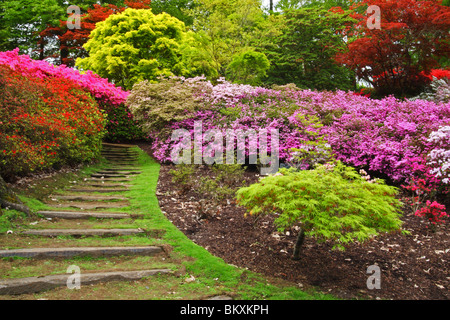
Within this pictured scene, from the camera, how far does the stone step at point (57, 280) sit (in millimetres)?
2864

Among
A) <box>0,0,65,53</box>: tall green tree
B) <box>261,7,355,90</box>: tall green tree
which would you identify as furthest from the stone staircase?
<box>0,0,65,53</box>: tall green tree

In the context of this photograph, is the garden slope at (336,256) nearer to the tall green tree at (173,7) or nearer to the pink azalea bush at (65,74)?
the pink azalea bush at (65,74)

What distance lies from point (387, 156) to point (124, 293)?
223 inches

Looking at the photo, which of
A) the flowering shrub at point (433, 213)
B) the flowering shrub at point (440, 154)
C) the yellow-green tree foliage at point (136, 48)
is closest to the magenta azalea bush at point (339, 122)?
the flowering shrub at point (440, 154)

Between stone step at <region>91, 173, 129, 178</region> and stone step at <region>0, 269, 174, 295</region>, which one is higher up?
stone step at <region>91, 173, 129, 178</region>

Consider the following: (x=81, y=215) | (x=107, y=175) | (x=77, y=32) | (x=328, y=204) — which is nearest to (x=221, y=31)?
(x=107, y=175)

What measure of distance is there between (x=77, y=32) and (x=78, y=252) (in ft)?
55.4

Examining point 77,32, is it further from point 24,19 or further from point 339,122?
point 339,122

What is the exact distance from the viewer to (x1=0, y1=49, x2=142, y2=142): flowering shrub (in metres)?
8.91

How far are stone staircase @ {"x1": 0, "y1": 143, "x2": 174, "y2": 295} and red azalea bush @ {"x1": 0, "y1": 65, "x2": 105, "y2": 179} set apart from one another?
815mm

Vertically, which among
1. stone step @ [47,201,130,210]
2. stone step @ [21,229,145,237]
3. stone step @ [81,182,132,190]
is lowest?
stone step @ [21,229,145,237]

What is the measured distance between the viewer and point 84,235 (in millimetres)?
4289

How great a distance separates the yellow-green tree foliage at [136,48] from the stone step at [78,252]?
33.6ft

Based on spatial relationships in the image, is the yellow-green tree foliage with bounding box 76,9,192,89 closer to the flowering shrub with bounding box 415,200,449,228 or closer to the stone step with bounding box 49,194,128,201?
the stone step with bounding box 49,194,128,201
